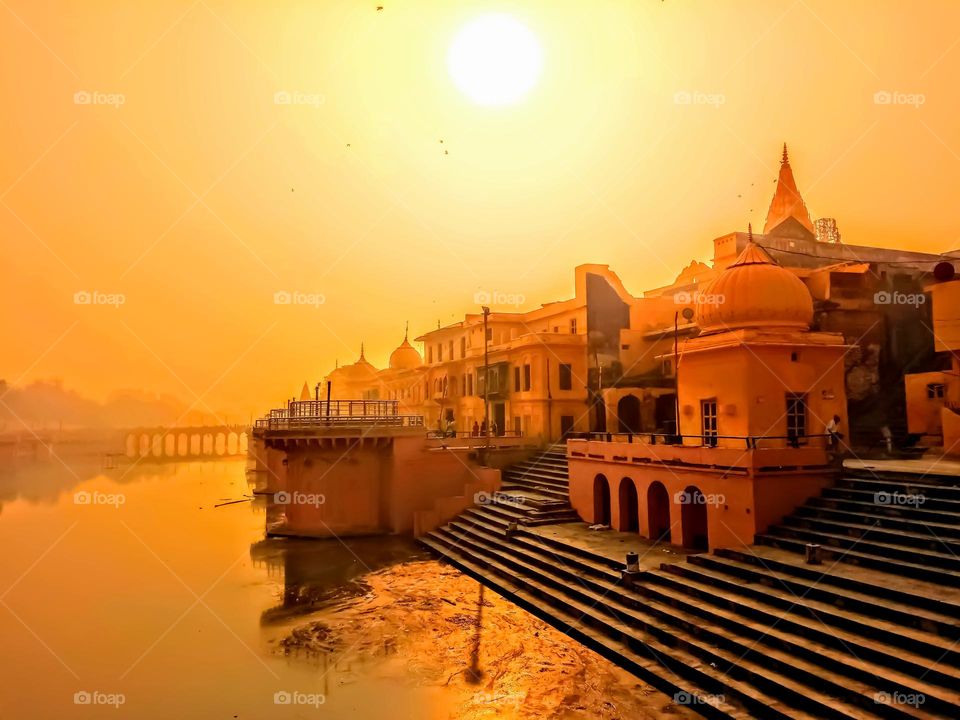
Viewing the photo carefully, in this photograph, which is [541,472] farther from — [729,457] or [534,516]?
[729,457]

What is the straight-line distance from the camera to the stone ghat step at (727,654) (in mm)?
9023

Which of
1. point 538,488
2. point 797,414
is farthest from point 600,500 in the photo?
point 797,414

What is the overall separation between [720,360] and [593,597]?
7857 mm

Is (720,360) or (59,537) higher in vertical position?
(720,360)

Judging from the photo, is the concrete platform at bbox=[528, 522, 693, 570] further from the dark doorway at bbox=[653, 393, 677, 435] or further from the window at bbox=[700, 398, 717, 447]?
the dark doorway at bbox=[653, 393, 677, 435]

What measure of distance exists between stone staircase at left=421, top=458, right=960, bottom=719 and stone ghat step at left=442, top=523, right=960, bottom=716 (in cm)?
2

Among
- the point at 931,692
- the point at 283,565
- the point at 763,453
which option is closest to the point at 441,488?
the point at 283,565

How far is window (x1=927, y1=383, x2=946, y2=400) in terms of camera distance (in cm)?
2105

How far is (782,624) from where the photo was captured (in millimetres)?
11070

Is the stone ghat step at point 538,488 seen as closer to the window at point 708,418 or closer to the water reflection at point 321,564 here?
the water reflection at point 321,564

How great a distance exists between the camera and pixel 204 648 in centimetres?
1484

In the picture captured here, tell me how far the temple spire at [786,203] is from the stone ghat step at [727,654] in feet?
118

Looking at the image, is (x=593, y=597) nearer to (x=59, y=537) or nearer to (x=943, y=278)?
(x=943, y=278)

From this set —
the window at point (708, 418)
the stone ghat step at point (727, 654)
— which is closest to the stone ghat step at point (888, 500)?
the window at point (708, 418)
